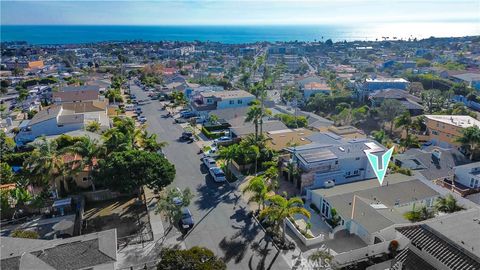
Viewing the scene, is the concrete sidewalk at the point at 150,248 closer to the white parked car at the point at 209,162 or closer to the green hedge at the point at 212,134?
the white parked car at the point at 209,162

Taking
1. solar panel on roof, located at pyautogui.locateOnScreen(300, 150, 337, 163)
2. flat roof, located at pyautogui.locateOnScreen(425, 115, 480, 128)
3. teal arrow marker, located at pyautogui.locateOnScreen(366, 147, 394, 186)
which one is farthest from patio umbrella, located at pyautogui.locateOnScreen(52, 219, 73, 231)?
flat roof, located at pyautogui.locateOnScreen(425, 115, 480, 128)

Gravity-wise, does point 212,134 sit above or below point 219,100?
below

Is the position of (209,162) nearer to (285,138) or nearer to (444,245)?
(285,138)

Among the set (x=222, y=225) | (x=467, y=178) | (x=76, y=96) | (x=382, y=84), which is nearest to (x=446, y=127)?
(x=467, y=178)

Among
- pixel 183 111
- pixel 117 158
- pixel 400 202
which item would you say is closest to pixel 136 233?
pixel 117 158

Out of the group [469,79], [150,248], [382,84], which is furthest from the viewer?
[469,79]

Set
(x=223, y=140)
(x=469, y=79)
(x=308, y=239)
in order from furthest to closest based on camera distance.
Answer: (x=469, y=79) < (x=223, y=140) < (x=308, y=239)

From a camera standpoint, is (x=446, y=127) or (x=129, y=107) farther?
(x=129, y=107)
